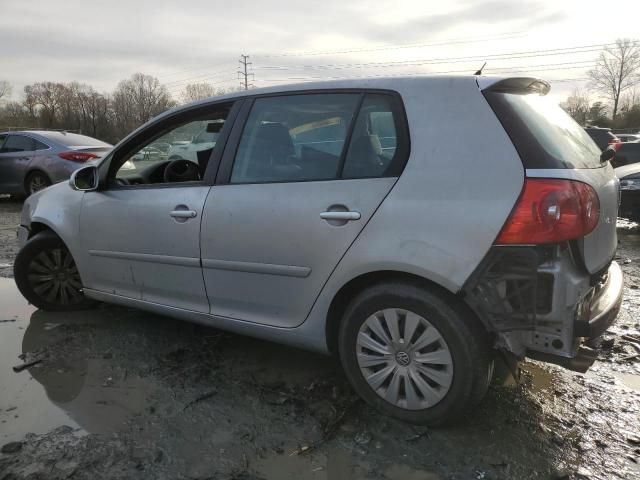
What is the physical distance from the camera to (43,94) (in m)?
82.2

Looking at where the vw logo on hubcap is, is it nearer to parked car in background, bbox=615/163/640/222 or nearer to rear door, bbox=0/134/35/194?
parked car in background, bbox=615/163/640/222

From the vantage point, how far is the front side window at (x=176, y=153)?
3.32 metres

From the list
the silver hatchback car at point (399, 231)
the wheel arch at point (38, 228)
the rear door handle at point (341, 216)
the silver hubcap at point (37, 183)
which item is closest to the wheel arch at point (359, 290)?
the silver hatchback car at point (399, 231)

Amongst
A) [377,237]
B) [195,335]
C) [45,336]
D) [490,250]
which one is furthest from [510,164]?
[45,336]

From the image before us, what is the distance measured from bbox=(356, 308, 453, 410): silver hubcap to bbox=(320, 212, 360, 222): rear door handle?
0.47 m

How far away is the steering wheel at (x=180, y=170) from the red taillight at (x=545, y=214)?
2565 millimetres

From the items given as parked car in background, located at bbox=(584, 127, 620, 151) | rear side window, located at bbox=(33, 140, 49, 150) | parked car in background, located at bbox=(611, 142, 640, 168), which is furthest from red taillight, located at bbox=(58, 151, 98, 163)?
parked car in background, located at bbox=(611, 142, 640, 168)

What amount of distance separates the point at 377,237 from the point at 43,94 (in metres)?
94.0

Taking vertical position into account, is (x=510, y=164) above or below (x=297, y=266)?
above

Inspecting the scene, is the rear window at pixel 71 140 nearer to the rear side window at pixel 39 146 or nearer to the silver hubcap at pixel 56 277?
the rear side window at pixel 39 146

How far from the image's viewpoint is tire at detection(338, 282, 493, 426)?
2.33m

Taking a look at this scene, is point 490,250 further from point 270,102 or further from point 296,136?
point 270,102

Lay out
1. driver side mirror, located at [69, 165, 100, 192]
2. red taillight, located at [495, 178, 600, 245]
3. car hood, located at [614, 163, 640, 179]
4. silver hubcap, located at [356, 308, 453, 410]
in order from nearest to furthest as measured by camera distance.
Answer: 1. red taillight, located at [495, 178, 600, 245]
2. silver hubcap, located at [356, 308, 453, 410]
3. driver side mirror, located at [69, 165, 100, 192]
4. car hood, located at [614, 163, 640, 179]

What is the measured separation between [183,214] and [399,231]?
4.53 feet
